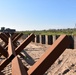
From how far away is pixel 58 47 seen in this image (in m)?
2.52

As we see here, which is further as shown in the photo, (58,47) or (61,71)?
(61,71)

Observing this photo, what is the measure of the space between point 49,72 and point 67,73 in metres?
0.78

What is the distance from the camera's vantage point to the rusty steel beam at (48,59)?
7.59 feet

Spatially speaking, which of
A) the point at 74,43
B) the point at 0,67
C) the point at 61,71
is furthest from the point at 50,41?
the point at 0,67

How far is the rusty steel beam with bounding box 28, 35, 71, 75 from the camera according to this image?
7.59ft

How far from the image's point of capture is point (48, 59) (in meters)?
2.38

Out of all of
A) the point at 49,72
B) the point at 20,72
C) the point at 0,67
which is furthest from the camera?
the point at 49,72

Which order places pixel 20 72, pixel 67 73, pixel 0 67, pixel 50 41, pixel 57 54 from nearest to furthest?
pixel 20 72
pixel 57 54
pixel 0 67
pixel 67 73
pixel 50 41

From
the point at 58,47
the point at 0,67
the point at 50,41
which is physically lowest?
the point at 50,41

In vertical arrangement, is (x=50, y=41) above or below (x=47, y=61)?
below

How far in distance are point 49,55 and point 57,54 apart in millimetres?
86

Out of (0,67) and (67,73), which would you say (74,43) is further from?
(0,67)

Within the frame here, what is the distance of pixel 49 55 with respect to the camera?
2.42 metres

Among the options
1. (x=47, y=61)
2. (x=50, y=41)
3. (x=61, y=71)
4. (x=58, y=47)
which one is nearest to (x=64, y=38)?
(x=58, y=47)
